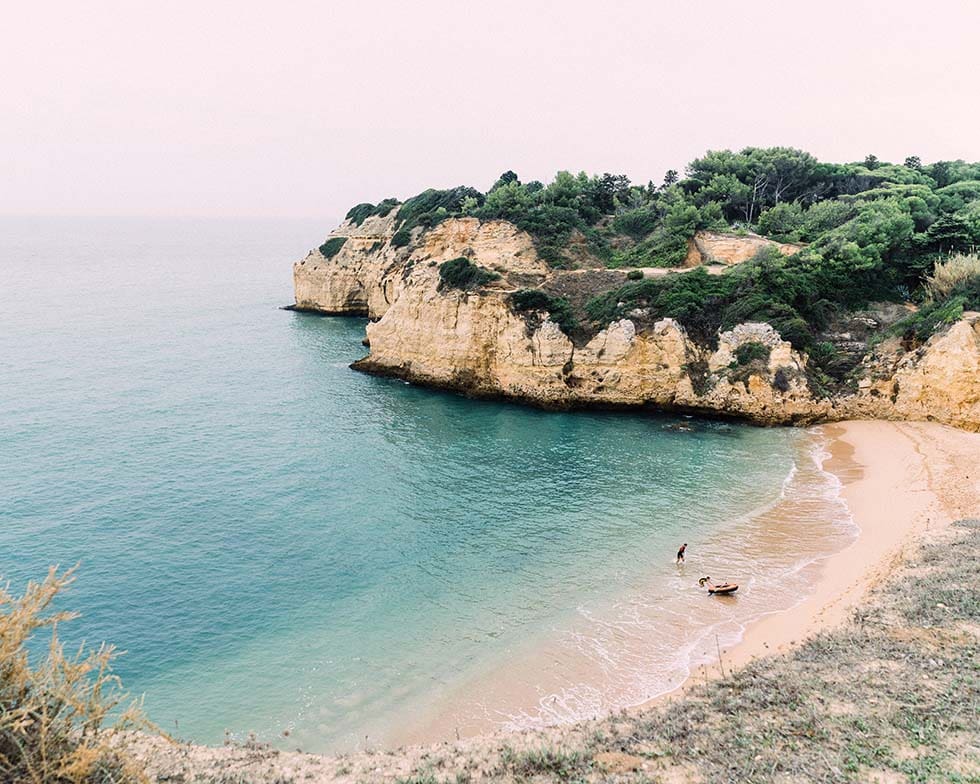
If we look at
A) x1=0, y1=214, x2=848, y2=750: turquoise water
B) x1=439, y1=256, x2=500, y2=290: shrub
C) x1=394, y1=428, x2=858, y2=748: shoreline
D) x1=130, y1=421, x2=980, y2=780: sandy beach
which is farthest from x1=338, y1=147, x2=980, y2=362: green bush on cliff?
x1=394, y1=428, x2=858, y2=748: shoreline

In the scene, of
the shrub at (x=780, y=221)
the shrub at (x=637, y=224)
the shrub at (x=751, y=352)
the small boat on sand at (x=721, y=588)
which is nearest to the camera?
the small boat on sand at (x=721, y=588)

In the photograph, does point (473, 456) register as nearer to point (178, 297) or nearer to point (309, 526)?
point (309, 526)

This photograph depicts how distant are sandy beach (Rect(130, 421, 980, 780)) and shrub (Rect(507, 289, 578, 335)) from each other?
1659 cm

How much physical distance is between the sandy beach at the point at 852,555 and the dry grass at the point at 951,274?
8.87 m

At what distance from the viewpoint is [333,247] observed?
70.1 metres

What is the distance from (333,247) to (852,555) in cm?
6298

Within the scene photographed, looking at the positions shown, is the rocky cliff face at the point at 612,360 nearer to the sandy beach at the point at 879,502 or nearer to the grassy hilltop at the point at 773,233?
the grassy hilltop at the point at 773,233

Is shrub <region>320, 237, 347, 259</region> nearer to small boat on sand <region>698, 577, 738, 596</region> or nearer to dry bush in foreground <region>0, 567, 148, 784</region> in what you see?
small boat on sand <region>698, 577, 738, 596</region>

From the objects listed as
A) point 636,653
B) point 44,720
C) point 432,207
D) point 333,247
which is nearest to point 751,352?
point 636,653

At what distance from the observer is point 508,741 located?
39.9 feet

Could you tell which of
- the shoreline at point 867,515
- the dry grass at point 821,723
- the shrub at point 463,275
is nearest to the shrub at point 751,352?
the shoreline at point 867,515

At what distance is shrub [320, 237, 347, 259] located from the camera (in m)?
69.8

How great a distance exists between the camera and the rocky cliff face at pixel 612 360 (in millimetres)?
31625

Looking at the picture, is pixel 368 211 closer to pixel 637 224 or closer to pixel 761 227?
pixel 637 224
